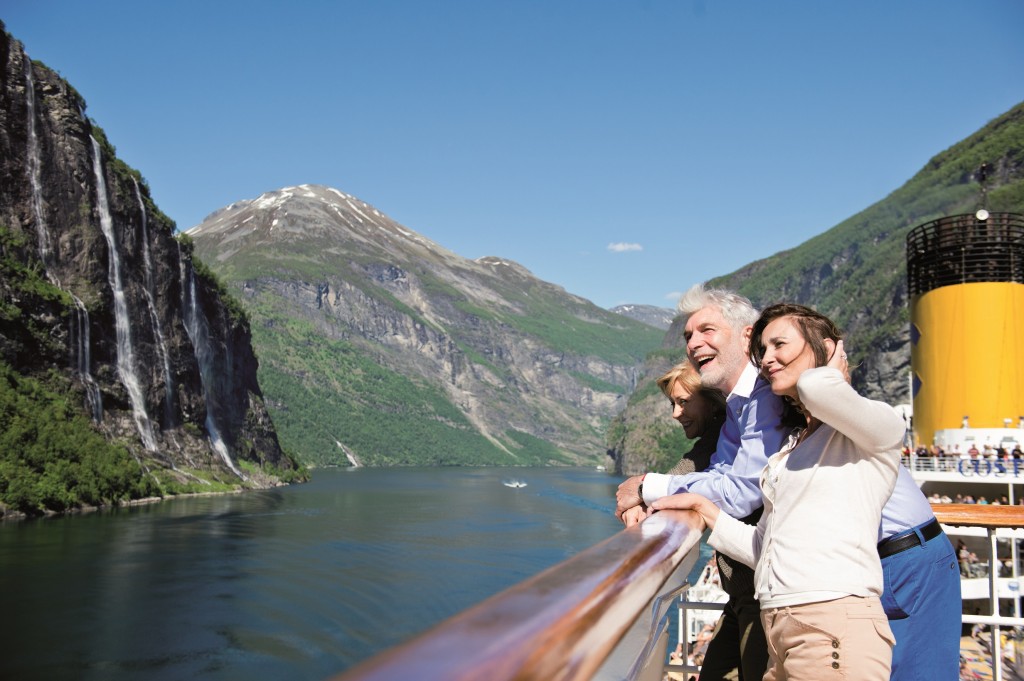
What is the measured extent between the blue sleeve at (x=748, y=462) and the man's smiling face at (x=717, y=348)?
234 mm

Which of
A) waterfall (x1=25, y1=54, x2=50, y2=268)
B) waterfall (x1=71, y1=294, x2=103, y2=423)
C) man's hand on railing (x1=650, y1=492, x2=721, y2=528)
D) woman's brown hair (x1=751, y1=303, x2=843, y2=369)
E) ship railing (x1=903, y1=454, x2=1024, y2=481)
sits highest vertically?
waterfall (x1=25, y1=54, x2=50, y2=268)

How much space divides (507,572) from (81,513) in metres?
20.3

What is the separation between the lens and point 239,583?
24.2 m

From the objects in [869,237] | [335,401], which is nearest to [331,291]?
[335,401]

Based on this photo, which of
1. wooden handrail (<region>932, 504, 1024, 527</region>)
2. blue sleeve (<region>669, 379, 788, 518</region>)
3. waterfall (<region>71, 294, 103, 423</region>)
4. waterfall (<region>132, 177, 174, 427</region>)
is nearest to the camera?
blue sleeve (<region>669, 379, 788, 518</region>)

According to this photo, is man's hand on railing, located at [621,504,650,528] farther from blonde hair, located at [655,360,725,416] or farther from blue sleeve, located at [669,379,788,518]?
blonde hair, located at [655,360,725,416]

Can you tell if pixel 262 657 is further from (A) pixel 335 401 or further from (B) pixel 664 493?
(A) pixel 335 401

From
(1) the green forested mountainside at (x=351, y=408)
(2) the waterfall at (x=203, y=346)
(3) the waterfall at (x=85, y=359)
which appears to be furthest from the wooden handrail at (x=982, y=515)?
(1) the green forested mountainside at (x=351, y=408)

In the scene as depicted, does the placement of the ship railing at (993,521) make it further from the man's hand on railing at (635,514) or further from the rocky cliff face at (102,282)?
the rocky cliff face at (102,282)

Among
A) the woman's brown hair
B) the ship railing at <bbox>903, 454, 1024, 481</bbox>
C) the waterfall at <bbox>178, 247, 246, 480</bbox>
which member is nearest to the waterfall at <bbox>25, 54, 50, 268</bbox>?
the waterfall at <bbox>178, 247, 246, 480</bbox>

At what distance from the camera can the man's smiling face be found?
290cm

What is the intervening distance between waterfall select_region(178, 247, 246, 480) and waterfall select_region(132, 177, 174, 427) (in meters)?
4.30

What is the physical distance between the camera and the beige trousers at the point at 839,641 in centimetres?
177

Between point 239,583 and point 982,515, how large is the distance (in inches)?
947
